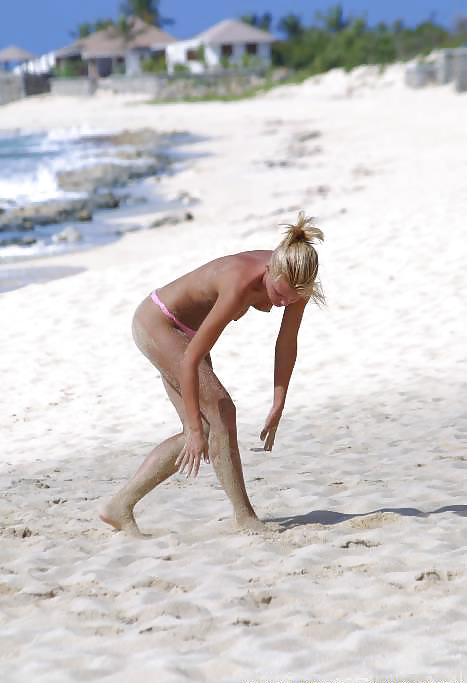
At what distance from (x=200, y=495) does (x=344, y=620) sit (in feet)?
6.03

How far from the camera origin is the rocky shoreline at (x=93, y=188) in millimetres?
19062

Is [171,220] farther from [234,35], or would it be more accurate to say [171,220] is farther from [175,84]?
[234,35]

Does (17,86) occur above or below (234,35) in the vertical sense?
below

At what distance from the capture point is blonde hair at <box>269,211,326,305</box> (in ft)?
12.0

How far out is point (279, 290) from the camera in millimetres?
3740

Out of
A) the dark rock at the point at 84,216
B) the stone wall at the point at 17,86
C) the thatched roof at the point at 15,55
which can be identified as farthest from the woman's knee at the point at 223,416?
the thatched roof at the point at 15,55

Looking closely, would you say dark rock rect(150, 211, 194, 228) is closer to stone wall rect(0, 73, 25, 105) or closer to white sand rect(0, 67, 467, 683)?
white sand rect(0, 67, 467, 683)

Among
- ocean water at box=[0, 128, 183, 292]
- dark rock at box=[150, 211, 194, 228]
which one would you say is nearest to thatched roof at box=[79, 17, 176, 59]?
ocean water at box=[0, 128, 183, 292]

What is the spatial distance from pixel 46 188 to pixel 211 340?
2433cm

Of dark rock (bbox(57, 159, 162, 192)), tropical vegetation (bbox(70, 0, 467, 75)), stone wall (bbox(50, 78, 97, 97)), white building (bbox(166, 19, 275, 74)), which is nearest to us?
dark rock (bbox(57, 159, 162, 192))

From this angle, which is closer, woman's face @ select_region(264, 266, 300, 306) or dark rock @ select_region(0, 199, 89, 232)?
woman's face @ select_region(264, 266, 300, 306)

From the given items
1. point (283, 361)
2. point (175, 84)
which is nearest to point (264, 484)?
point (283, 361)

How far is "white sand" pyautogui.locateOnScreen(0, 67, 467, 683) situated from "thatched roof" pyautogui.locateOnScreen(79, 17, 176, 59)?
76.1 m

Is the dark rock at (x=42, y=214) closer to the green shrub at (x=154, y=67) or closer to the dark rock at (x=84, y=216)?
the dark rock at (x=84, y=216)
